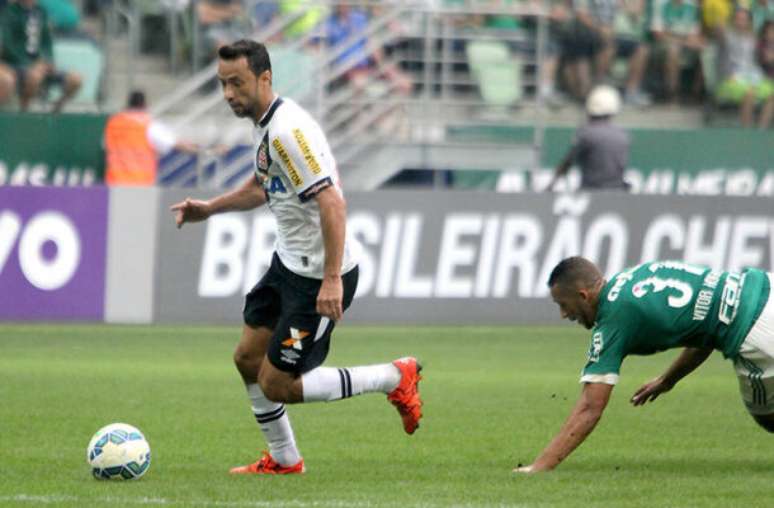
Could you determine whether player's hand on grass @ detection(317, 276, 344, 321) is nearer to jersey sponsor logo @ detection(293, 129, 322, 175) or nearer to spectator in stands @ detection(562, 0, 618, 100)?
jersey sponsor logo @ detection(293, 129, 322, 175)

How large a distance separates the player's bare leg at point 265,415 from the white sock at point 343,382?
9.9 inches

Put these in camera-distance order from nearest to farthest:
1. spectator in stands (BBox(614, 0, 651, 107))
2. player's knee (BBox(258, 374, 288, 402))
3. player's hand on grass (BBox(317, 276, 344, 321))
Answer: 1. player's hand on grass (BBox(317, 276, 344, 321))
2. player's knee (BBox(258, 374, 288, 402))
3. spectator in stands (BBox(614, 0, 651, 107))

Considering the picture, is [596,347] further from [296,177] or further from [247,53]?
[247,53]

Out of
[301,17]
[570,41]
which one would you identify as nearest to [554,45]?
[570,41]

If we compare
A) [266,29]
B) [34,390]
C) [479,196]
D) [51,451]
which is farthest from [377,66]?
[51,451]

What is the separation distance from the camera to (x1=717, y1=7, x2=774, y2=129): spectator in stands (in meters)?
25.1

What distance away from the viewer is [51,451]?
9484 millimetres

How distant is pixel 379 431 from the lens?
10.8 metres

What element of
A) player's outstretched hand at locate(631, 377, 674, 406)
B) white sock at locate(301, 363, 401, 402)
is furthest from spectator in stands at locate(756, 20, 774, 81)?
white sock at locate(301, 363, 401, 402)

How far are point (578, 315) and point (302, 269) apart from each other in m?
1.34

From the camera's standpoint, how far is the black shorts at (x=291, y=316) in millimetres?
Result: 8508

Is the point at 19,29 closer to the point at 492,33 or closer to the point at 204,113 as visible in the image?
the point at 204,113

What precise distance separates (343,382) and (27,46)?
13.1m

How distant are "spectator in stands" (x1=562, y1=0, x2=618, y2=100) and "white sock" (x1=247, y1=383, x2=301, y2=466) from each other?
635 inches
